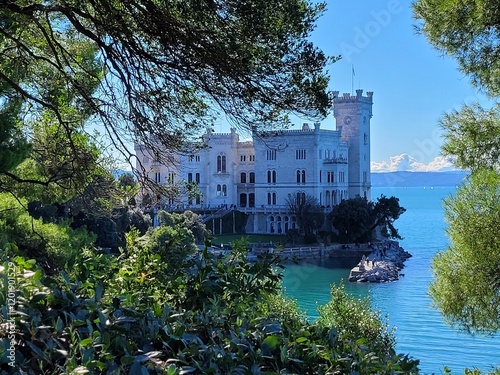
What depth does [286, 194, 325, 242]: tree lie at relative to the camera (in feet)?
98.3

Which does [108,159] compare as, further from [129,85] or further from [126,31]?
[126,31]

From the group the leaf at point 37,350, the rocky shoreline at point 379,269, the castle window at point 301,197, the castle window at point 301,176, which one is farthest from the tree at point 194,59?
the castle window at point 301,176

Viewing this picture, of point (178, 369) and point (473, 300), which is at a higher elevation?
point (178, 369)

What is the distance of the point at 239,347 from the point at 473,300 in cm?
375

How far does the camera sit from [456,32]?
461 cm

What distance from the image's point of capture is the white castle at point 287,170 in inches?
1284

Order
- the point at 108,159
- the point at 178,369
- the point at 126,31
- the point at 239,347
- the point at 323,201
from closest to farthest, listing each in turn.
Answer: the point at 178,369 < the point at 239,347 < the point at 126,31 < the point at 108,159 < the point at 323,201

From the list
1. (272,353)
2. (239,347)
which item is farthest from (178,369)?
(272,353)

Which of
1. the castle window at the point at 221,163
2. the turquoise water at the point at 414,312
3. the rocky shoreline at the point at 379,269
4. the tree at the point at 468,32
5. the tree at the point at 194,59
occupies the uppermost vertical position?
the castle window at the point at 221,163

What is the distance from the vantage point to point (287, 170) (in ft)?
109

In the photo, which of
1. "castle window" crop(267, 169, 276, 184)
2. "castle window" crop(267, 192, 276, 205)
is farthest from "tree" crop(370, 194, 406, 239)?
"castle window" crop(267, 169, 276, 184)

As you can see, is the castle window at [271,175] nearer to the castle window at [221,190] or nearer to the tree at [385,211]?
the castle window at [221,190]

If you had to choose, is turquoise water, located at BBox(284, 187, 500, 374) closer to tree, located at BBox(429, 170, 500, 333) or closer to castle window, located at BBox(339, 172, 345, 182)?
tree, located at BBox(429, 170, 500, 333)

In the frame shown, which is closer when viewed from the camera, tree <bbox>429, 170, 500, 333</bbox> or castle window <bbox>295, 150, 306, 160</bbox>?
tree <bbox>429, 170, 500, 333</bbox>
